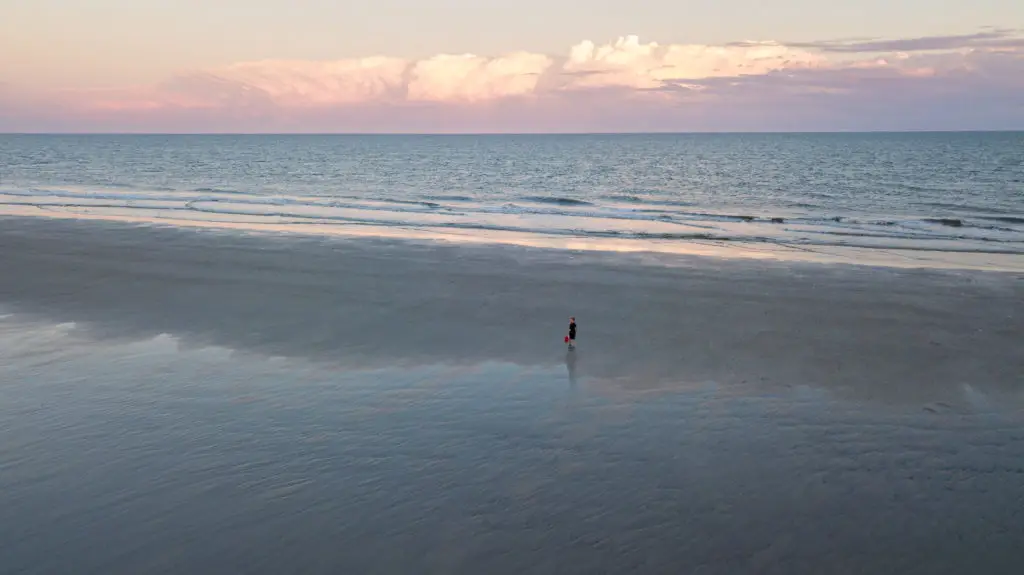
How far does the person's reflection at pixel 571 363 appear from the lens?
15.1 m

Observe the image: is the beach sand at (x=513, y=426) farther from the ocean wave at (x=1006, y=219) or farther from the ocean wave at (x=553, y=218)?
the ocean wave at (x=1006, y=219)

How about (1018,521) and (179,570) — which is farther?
(1018,521)

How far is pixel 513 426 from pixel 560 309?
8151mm

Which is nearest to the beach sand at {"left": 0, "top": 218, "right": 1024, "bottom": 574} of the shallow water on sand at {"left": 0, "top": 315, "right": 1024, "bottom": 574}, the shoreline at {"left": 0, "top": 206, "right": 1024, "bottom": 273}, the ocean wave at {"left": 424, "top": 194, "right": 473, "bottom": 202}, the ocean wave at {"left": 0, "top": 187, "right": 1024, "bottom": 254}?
the shallow water on sand at {"left": 0, "top": 315, "right": 1024, "bottom": 574}

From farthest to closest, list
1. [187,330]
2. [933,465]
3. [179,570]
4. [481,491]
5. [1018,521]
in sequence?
[187,330], [933,465], [481,491], [1018,521], [179,570]

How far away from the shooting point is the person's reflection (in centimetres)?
1510

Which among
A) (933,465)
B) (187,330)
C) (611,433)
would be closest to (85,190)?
(187,330)

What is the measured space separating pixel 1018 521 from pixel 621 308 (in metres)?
11.7

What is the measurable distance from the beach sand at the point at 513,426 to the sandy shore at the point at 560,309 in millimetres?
124

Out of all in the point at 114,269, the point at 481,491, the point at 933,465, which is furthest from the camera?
the point at 114,269

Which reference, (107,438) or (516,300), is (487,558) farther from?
(516,300)

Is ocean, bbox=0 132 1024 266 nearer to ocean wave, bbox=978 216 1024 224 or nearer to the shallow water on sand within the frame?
ocean wave, bbox=978 216 1024 224

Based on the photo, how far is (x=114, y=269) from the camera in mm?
25453

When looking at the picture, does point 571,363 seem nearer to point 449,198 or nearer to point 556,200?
point 556,200
